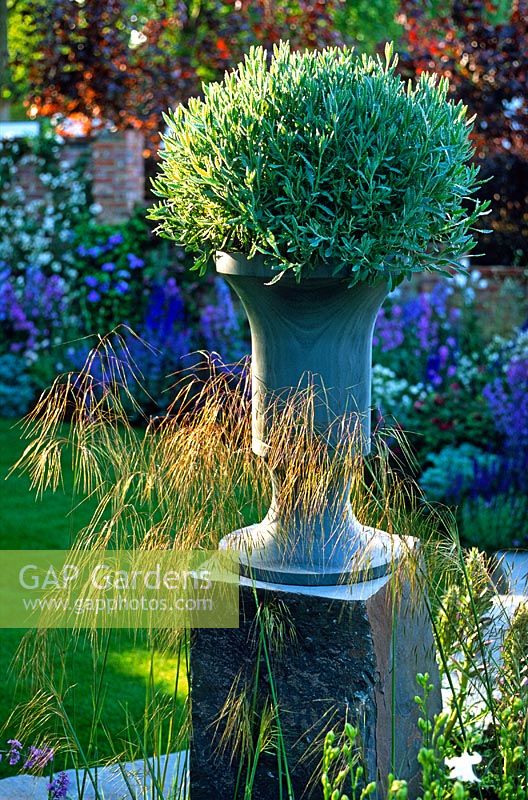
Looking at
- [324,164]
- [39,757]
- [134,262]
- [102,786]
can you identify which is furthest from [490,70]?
[39,757]

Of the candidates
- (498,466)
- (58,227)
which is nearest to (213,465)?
(498,466)

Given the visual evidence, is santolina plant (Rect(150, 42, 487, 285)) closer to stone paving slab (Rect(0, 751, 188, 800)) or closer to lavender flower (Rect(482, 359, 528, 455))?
stone paving slab (Rect(0, 751, 188, 800))

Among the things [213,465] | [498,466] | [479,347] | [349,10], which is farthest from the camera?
[349,10]

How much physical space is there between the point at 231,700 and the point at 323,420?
0.67 m

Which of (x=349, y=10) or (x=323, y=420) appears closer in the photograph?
(x=323, y=420)

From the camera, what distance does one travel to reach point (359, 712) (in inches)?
89.2

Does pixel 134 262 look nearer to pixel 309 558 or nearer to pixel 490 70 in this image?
pixel 490 70

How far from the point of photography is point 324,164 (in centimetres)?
219

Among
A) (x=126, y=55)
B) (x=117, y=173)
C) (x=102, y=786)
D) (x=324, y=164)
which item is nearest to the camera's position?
(x=324, y=164)

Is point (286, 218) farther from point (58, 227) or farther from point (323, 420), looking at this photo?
point (58, 227)

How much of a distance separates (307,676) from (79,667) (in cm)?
174

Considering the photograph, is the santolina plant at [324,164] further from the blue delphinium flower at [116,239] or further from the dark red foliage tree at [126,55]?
the dark red foliage tree at [126,55]

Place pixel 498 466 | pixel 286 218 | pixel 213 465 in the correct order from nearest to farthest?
pixel 286 218 < pixel 213 465 < pixel 498 466

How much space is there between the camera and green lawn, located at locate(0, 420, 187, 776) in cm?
288
